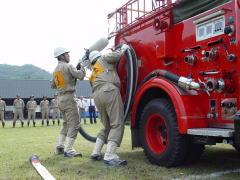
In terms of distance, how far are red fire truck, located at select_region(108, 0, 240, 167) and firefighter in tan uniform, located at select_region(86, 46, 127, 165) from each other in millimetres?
336

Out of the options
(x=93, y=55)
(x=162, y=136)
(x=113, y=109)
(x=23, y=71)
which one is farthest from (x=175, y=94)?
(x=23, y=71)

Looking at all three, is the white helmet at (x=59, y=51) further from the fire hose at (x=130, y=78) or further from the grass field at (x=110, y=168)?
the grass field at (x=110, y=168)

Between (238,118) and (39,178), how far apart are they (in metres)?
2.66

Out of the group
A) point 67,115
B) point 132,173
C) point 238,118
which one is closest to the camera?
point 238,118

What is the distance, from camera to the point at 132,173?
4301 mm

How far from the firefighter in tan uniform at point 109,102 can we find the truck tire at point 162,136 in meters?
0.41

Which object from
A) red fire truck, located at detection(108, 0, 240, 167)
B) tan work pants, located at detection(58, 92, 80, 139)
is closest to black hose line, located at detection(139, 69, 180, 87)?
red fire truck, located at detection(108, 0, 240, 167)

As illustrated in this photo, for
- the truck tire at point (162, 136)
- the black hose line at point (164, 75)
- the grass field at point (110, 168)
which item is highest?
the black hose line at point (164, 75)

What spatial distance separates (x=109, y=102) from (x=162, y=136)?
1.02 meters

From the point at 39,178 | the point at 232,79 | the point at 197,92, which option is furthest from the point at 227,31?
the point at 39,178

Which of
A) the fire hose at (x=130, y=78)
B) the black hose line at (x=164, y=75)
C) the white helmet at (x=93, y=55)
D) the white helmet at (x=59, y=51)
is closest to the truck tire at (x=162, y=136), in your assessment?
the black hose line at (x=164, y=75)

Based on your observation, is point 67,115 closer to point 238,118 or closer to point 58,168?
point 58,168

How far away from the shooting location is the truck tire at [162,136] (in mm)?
4246

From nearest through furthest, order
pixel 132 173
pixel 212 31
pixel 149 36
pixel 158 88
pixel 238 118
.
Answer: pixel 238 118 → pixel 212 31 → pixel 132 173 → pixel 158 88 → pixel 149 36
